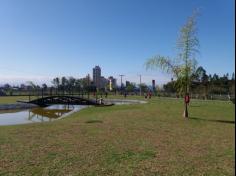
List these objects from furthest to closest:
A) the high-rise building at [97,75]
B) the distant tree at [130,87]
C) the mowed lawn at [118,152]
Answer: the high-rise building at [97,75], the distant tree at [130,87], the mowed lawn at [118,152]

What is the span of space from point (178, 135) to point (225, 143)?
2086 mm

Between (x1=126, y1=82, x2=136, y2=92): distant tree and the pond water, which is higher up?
(x1=126, y1=82, x2=136, y2=92): distant tree

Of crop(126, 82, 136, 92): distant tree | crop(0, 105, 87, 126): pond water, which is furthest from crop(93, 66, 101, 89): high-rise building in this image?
crop(0, 105, 87, 126): pond water

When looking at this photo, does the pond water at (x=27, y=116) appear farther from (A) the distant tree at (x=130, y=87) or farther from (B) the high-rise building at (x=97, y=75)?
(B) the high-rise building at (x=97, y=75)

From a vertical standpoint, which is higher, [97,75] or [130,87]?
[97,75]

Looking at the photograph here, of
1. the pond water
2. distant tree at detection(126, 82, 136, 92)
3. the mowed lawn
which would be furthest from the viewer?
distant tree at detection(126, 82, 136, 92)

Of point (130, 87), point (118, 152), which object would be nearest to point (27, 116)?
point (118, 152)

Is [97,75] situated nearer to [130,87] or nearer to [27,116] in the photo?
[130,87]

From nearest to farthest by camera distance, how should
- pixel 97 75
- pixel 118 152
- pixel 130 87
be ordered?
pixel 118 152 → pixel 130 87 → pixel 97 75

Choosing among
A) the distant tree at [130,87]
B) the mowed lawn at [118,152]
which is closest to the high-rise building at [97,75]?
the distant tree at [130,87]

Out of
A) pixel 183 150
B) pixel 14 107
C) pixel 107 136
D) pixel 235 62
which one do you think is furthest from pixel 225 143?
pixel 14 107

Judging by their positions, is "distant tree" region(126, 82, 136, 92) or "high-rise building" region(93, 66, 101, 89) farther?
"high-rise building" region(93, 66, 101, 89)

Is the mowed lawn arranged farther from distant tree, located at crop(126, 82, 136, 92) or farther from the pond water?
distant tree, located at crop(126, 82, 136, 92)

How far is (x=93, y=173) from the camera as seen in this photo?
638cm
